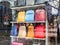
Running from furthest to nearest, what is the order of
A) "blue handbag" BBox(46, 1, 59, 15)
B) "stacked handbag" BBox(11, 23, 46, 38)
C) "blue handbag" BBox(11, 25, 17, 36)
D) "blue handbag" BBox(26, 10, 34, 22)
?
"blue handbag" BBox(11, 25, 17, 36) < "blue handbag" BBox(26, 10, 34, 22) < "stacked handbag" BBox(11, 23, 46, 38) < "blue handbag" BBox(46, 1, 59, 15)

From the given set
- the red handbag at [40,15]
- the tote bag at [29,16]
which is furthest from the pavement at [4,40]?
the red handbag at [40,15]

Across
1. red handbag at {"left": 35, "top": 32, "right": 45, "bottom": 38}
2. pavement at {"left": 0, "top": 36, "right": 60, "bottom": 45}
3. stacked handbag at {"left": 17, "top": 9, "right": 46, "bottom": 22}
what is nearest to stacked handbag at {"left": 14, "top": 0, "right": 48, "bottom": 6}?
stacked handbag at {"left": 17, "top": 9, "right": 46, "bottom": 22}

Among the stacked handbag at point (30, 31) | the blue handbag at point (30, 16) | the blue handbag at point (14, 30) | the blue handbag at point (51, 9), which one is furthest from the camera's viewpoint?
the blue handbag at point (14, 30)

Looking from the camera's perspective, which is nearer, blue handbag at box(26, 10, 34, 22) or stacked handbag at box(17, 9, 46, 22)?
stacked handbag at box(17, 9, 46, 22)

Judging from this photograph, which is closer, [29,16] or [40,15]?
[40,15]

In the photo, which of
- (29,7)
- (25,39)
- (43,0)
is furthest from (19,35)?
(43,0)

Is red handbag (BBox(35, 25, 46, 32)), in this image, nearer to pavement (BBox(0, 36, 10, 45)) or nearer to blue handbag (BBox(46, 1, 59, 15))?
blue handbag (BBox(46, 1, 59, 15))

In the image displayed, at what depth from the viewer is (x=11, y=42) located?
4820 millimetres

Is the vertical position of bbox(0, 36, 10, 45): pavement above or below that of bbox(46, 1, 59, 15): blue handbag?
below

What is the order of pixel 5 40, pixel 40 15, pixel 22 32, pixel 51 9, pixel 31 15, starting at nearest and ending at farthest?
pixel 51 9
pixel 40 15
pixel 31 15
pixel 22 32
pixel 5 40

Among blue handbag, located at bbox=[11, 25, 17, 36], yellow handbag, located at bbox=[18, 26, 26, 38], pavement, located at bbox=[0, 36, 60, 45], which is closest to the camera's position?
yellow handbag, located at bbox=[18, 26, 26, 38]

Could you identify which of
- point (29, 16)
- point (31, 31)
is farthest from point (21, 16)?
point (31, 31)

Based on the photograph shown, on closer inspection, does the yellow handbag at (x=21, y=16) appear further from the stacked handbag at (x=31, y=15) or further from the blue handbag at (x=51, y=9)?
the blue handbag at (x=51, y=9)

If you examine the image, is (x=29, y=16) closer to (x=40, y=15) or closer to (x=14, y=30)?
(x=40, y=15)
